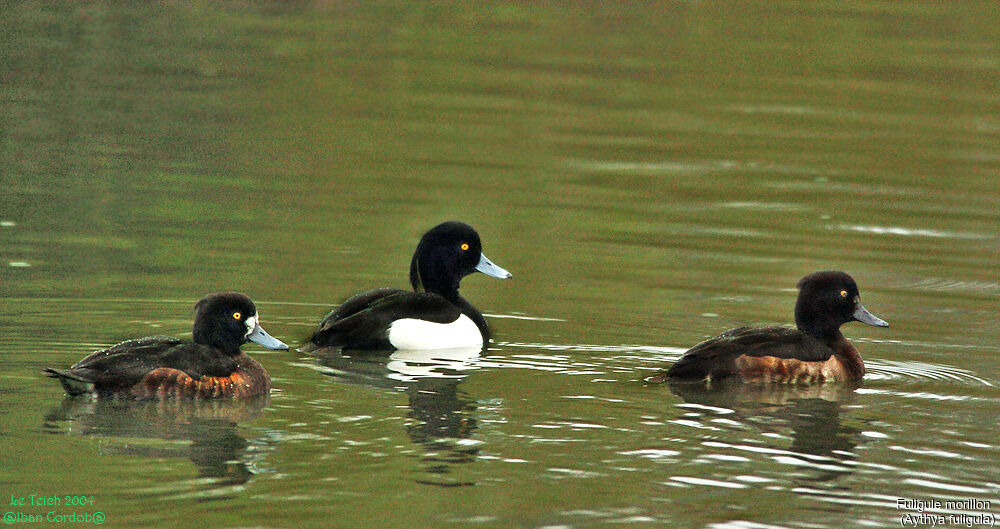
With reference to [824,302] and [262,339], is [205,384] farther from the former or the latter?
[824,302]

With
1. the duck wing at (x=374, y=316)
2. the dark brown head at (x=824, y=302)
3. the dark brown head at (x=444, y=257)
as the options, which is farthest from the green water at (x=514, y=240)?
the dark brown head at (x=444, y=257)

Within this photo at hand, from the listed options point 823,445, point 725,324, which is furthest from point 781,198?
point 823,445

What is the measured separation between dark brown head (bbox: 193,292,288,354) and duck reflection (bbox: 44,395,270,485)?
1.58 ft

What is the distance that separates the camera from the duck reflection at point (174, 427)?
8453 millimetres

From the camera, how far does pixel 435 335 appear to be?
12.0 m

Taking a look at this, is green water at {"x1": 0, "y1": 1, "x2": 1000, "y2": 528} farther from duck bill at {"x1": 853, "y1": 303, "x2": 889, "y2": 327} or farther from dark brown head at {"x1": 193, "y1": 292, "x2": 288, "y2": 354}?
dark brown head at {"x1": 193, "y1": 292, "x2": 288, "y2": 354}

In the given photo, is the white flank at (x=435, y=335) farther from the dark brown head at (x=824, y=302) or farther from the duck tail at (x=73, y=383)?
the duck tail at (x=73, y=383)

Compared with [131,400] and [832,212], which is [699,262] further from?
[131,400]

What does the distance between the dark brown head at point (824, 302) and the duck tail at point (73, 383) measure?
16.1 ft

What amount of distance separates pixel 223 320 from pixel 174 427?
123cm

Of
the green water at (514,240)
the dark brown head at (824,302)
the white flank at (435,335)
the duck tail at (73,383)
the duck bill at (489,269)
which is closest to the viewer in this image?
the green water at (514,240)

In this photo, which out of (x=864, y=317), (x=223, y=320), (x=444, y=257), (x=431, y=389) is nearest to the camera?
(x=223, y=320)

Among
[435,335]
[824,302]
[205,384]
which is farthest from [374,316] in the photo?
[824,302]

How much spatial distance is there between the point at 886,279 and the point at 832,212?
308cm
